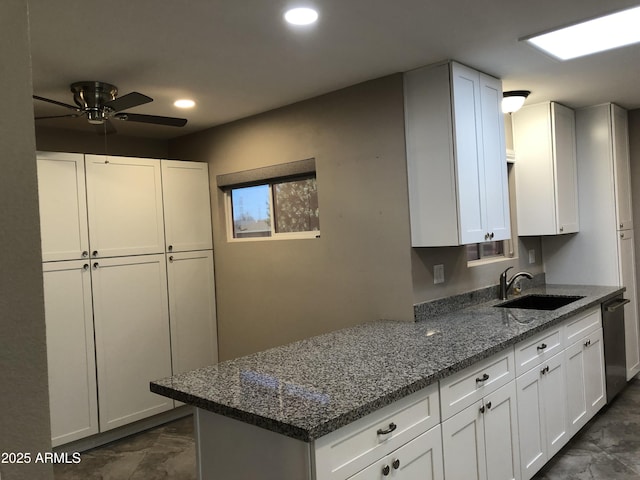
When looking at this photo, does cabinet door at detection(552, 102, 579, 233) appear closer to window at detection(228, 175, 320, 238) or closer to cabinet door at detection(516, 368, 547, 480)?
cabinet door at detection(516, 368, 547, 480)

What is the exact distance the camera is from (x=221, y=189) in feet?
13.4

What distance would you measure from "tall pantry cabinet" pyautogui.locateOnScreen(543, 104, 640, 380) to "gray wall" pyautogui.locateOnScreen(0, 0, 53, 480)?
4194mm

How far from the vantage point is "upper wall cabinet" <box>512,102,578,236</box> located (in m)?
3.71

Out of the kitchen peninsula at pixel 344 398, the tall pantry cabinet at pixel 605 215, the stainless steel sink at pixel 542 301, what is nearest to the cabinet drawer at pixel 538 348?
the kitchen peninsula at pixel 344 398

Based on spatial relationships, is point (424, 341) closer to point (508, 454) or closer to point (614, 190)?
point (508, 454)

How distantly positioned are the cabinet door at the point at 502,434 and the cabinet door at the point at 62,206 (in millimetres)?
2697

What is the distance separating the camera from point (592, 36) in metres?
2.41

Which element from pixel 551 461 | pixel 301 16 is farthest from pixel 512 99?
pixel 551 461

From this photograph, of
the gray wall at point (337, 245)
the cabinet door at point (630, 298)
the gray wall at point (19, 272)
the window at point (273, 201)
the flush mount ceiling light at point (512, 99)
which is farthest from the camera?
the cabinet door at point (630, 298)

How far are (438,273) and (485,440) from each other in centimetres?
110

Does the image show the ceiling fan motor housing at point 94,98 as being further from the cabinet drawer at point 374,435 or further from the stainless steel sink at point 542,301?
the stainless steel sink at point 542,301

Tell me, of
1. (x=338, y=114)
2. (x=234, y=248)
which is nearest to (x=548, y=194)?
(x=338, y=114)

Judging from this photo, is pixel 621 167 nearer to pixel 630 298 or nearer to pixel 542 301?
pixel 630 298

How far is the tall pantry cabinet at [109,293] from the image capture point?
10.4ft
